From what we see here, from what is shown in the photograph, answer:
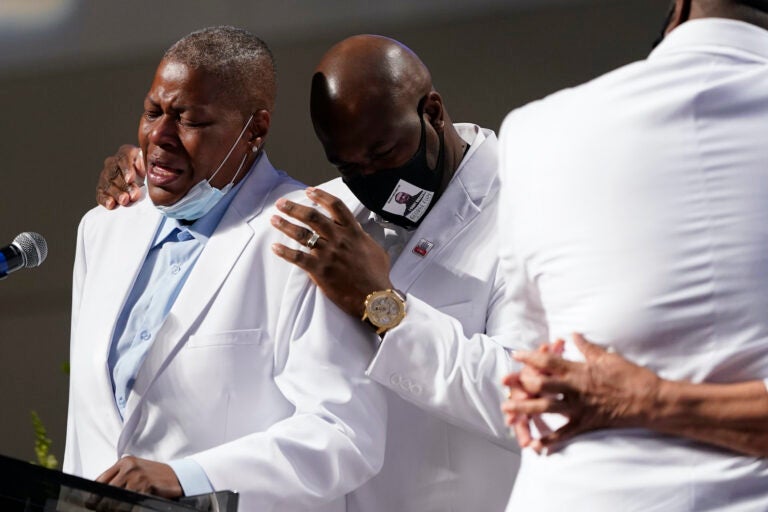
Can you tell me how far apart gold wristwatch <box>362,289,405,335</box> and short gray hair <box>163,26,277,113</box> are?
545 mm

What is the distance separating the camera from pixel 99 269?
104 inches

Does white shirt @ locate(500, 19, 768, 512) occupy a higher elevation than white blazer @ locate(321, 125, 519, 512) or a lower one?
higher

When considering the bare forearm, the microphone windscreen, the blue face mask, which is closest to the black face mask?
the blue face mask

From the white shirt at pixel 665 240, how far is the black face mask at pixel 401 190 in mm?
966

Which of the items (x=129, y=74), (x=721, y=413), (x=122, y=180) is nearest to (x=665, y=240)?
(x=721, y=413)

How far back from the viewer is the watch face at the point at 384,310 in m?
2.32

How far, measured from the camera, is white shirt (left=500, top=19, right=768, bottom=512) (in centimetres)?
149

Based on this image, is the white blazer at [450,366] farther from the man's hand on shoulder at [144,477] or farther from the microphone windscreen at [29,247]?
the microphone windscreen at [29,247]

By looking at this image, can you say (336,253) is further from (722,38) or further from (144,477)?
(722,38)

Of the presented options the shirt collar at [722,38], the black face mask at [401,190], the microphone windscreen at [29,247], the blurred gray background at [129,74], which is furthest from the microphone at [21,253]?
the blurred gray background at [129,74]

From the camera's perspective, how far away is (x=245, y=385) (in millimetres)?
2355

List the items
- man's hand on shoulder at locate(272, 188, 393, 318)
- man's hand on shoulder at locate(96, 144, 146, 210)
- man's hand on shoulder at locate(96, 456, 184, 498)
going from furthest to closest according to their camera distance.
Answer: man's hand on shoulder at locate(96, 144, 146, 210) → man's hand on shoulder at locate(272, 188, 393, 318) → man's hand on shoulder at locate(96, 456, 184, 498)

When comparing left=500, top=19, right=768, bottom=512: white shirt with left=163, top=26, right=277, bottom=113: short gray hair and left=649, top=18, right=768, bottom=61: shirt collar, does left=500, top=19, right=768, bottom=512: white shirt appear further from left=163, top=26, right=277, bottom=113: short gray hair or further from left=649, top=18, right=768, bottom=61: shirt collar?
left=163, top=26, right=277, bottom=113: short gray hair

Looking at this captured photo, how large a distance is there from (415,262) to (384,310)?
0.85 ft
